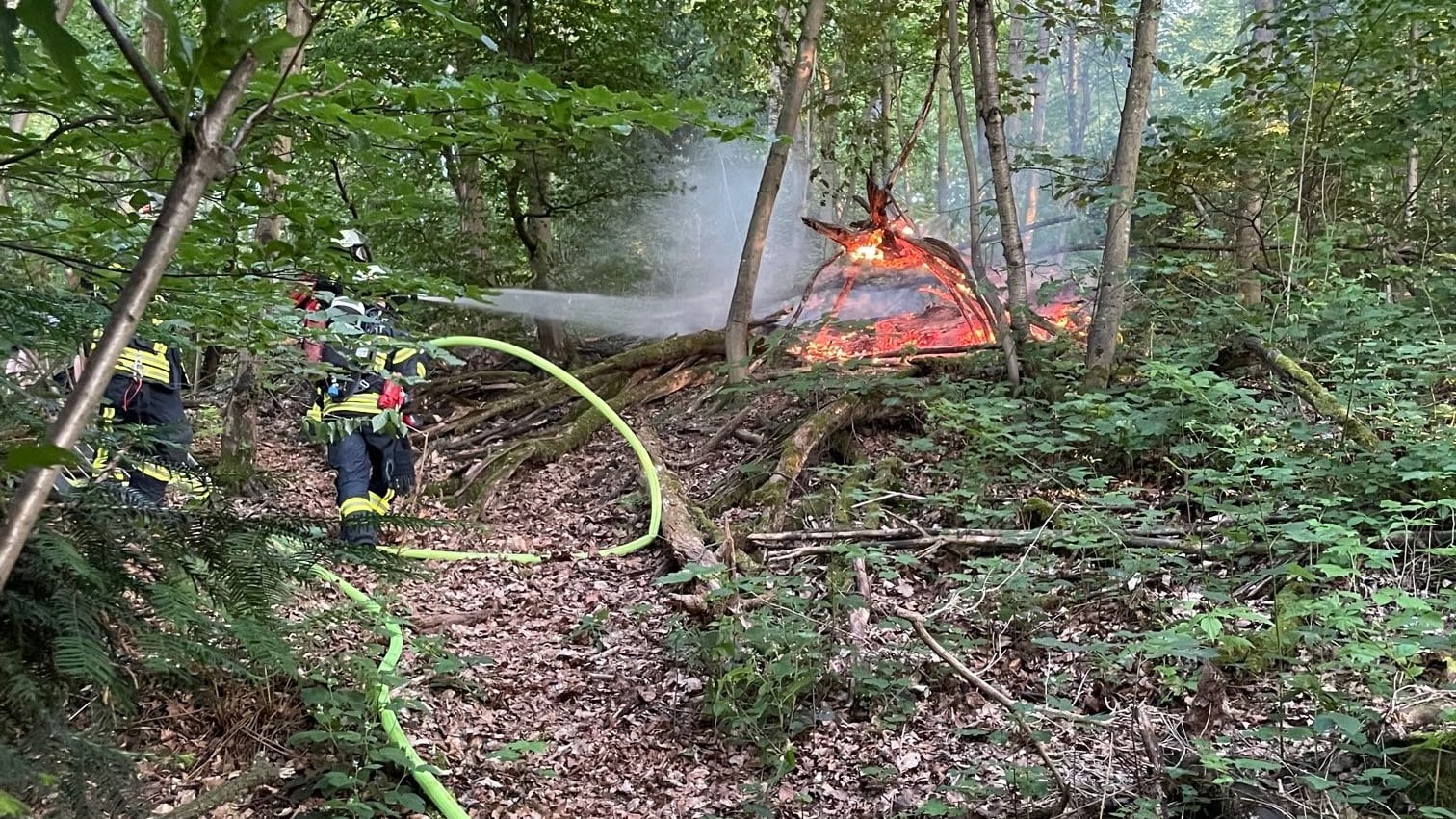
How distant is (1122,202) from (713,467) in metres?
3.62

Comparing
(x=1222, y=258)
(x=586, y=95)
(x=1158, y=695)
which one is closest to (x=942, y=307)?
(x=1222, y=258)

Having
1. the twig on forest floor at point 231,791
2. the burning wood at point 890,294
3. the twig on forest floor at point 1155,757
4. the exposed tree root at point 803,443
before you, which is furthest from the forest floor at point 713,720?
the burning wood at point 890,294

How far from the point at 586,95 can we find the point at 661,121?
156mm

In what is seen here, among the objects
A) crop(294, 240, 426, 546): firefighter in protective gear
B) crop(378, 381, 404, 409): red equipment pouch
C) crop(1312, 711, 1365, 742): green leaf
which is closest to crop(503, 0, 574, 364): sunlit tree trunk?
crop(294, 240, 426, 546): firefighter in protective gear

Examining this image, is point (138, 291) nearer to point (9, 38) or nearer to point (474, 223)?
point (9, 38)

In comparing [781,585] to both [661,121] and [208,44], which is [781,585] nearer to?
[661,121]

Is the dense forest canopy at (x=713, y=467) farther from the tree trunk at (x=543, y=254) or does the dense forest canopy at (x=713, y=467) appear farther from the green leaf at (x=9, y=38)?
the tree trunk at (x=543, y=254)

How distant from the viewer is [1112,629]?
3943mm

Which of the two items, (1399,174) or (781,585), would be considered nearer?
(781,585)

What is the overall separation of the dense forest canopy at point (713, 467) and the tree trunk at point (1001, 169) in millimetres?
29

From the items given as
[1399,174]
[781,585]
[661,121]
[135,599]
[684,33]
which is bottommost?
[781,585]

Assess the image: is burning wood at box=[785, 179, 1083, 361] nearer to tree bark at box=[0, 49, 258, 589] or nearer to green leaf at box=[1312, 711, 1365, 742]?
green leaf at box=[1312, 711, 1365, 742]

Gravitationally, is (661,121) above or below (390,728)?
above

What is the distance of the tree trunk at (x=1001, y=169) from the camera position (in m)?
6.50
